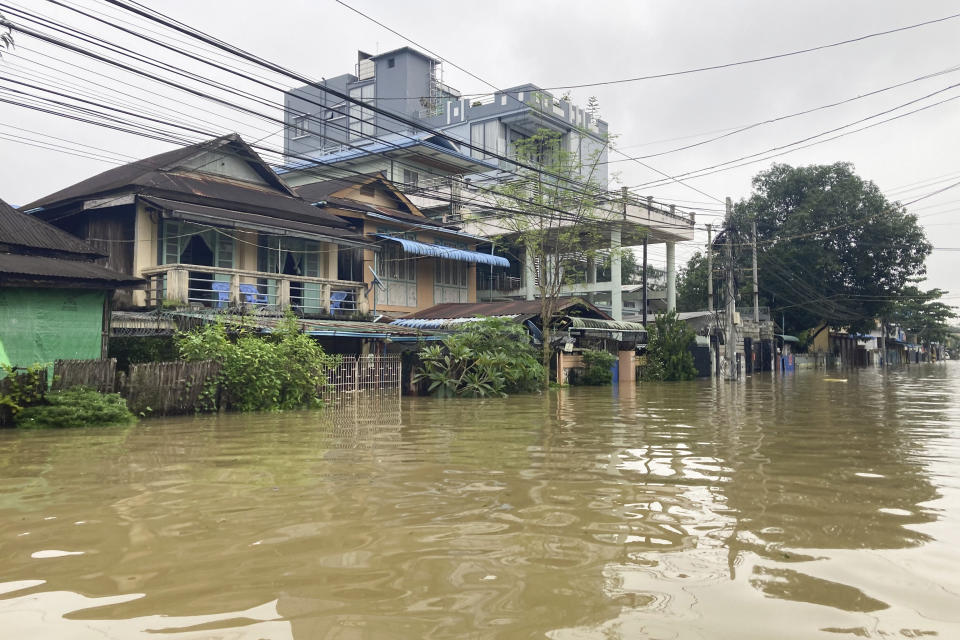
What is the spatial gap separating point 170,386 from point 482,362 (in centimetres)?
887

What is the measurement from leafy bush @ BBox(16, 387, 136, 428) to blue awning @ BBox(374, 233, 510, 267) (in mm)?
12873

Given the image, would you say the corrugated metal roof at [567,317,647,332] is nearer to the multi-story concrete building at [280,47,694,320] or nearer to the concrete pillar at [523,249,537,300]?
the multi-story concrete building at [280,47,694,320]

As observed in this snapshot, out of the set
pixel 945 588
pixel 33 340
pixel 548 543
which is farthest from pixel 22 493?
pixel 33 340

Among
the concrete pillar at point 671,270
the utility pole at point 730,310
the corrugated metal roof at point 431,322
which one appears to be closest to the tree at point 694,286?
the concrete pillar at point 671,270

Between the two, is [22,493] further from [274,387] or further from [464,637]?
[274,387]

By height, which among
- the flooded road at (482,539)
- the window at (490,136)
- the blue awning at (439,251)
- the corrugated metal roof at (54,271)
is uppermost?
the window at (490,136)

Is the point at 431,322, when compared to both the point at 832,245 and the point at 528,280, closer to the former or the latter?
the point at 528,280

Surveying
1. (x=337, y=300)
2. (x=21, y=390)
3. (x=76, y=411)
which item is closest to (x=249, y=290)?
(x=337, y=300)

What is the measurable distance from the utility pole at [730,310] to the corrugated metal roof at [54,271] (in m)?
22.8

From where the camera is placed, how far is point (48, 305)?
582 inches

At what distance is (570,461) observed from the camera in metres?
7.84

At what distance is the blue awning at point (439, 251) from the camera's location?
24.2 m

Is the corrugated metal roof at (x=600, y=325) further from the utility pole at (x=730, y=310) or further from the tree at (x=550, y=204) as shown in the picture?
the utility pole at (x=730, y=310)

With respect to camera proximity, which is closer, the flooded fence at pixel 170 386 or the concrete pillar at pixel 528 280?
the flooded fence at pixel 170 386
